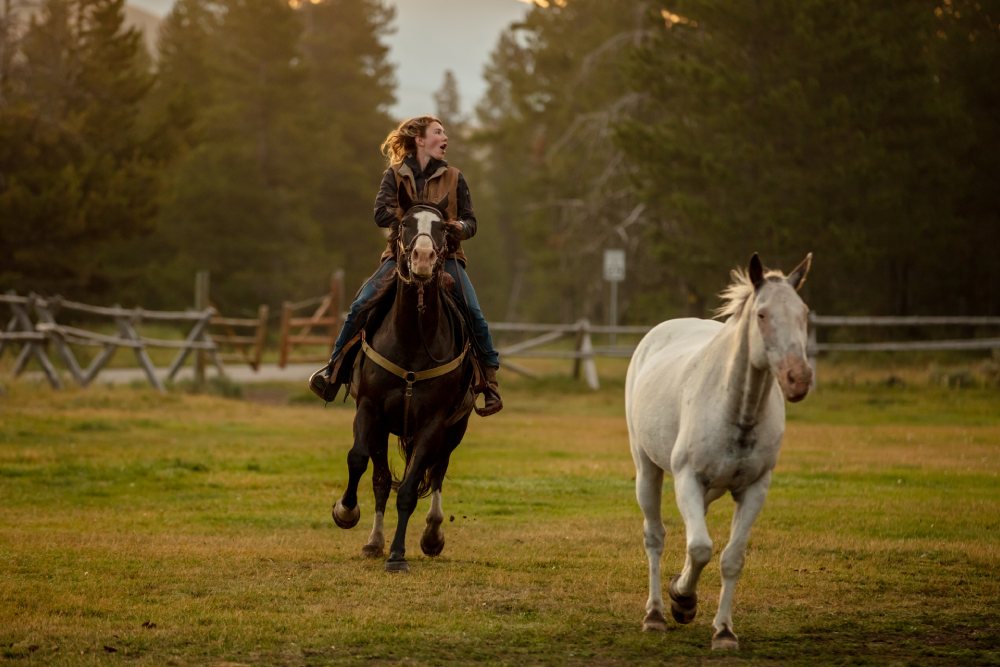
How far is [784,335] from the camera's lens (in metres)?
6.46

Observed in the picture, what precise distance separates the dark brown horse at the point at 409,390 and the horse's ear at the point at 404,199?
10 mm

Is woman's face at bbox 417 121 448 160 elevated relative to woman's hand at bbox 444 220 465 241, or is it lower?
elevated

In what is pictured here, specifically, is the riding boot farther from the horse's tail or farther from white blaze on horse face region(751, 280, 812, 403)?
white blaze on horse face region(751, 280, 812, 403)

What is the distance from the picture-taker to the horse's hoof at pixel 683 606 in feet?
23.7

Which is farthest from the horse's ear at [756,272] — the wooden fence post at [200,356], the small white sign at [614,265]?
the small white sign at [614,265]

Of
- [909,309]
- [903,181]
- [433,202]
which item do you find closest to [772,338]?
[433,202]

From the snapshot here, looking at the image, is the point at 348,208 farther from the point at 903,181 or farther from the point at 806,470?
the point at 806,470

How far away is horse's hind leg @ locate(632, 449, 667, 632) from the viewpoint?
24.1 feet

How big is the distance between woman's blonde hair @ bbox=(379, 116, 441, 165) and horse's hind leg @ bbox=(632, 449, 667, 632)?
9.99 feet

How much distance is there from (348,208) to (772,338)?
2306 inches

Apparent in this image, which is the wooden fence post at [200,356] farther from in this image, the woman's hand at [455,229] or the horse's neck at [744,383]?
the horse's neck at [744,383]

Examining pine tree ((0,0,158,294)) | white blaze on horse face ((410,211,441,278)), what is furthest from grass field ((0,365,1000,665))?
pine tree ((0,0,158,294))

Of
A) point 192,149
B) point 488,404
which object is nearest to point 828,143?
point 488,404

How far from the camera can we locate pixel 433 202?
8.95m
